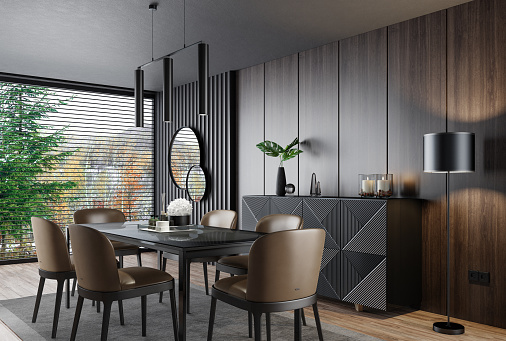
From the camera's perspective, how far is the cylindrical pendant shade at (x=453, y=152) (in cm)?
355

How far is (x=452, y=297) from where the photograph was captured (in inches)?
156

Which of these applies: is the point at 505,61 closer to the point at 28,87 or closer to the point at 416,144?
the point at 416,144

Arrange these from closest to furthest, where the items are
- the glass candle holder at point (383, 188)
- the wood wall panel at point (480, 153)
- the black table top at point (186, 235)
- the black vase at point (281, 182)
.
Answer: the black table top at point (186, 235) < the wood wall panel at point (480, 153) < the glass candle holder at point (383, 188) < the black vase at point (281, 182)

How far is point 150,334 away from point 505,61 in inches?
132

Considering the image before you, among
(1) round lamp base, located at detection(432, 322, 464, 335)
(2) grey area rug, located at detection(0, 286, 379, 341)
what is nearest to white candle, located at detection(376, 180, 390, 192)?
(1) round lamp base, located at detection(432, 322, 464, 335)

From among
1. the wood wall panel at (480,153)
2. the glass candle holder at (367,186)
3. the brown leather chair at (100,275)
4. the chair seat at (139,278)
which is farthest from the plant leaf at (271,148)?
the brown leather chair at (100,275)

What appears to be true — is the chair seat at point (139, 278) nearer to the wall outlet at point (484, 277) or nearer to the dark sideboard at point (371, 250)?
the dark sideboard at point (371, 250)

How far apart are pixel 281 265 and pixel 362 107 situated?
8.37 ft

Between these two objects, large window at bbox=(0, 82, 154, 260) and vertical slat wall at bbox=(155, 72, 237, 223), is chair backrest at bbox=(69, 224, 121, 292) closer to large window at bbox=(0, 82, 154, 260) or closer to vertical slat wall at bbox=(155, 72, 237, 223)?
vertical slat wall at bbox=(155, 72, 237, 223)

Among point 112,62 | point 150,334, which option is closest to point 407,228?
point 150,334

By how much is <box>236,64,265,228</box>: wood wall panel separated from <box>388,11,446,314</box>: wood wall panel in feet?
6.26

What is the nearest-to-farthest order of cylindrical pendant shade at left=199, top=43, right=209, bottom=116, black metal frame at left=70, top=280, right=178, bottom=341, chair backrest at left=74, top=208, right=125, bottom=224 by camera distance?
black metal frame at left=70, top=280, right=178, bottom=341 < cylindrical pendant shade at left=199, top=43, right=209, bottom=116 < chair backrest at left=74, top=208, right=125, bottom=224

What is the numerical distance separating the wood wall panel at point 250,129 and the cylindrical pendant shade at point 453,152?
2.62 m

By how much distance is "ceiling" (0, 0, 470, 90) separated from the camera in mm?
3938
